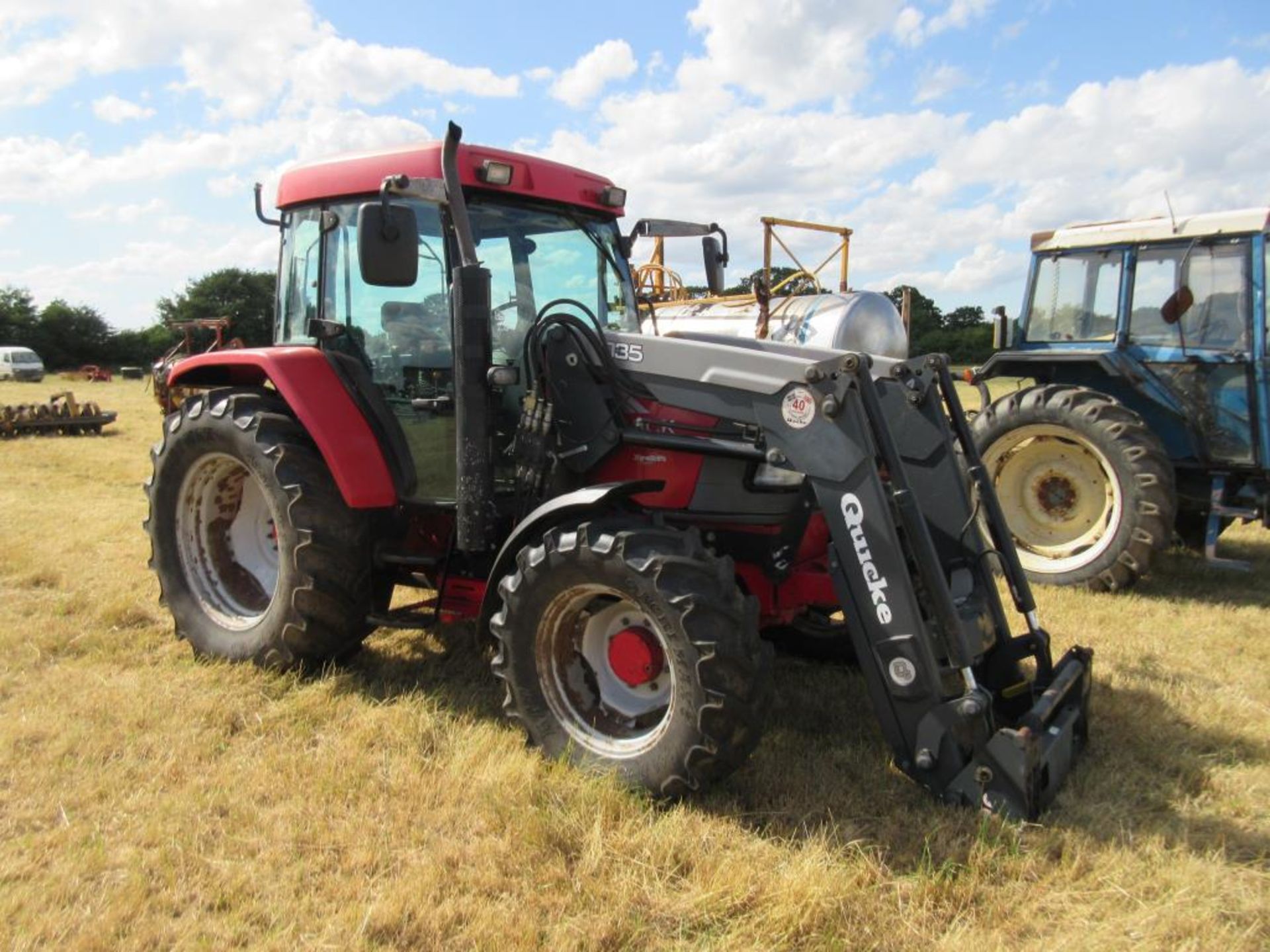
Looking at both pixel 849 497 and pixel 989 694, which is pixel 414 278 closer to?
pixel 849 497

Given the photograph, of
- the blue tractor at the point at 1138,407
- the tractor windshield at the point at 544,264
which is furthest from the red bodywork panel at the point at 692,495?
the blue tractor at the point at 1138,407

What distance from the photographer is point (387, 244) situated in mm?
3465

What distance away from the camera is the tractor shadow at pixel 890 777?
303 cm

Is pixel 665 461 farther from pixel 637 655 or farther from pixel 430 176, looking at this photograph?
pixel 430 176

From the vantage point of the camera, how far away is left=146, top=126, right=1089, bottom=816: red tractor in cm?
316

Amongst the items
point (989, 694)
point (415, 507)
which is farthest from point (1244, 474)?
point (415, 507)

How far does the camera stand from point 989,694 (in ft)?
10.3

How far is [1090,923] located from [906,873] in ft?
1.61

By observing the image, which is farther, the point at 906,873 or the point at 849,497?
the point at 849,497

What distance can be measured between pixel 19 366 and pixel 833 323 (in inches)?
1250

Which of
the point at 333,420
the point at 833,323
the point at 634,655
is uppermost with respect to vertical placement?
the point at 833,323

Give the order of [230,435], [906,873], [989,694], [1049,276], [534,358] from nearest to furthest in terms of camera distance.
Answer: [906,873], [989,694], [534,358], [230,435], [1049,276]

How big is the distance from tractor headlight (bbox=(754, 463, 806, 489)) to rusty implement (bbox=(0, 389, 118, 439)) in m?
14.0

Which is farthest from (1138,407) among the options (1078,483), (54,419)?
(54,419)
